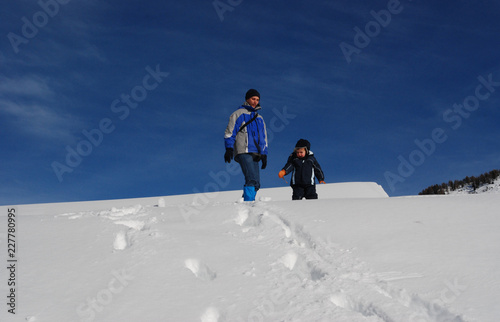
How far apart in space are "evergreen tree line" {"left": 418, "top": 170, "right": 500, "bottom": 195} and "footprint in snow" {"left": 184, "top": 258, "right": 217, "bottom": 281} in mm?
14798

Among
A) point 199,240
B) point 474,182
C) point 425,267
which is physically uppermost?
point 474,182

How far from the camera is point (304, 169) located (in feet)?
24.2

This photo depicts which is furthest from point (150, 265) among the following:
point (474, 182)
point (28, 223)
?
point (474, 182)

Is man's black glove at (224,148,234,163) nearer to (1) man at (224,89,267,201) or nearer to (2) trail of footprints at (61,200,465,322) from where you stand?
(1) man at (224,89,267,201)

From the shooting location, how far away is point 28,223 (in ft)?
14.6

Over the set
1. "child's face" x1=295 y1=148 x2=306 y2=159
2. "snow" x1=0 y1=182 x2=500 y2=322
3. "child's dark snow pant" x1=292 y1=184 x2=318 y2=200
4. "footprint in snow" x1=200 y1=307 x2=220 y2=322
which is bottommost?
"footprint in snow" x1=200 y1=307 x2=220 y2=322

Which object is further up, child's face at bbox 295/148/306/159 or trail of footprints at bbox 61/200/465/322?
child's face at bbox 295/148/306/159

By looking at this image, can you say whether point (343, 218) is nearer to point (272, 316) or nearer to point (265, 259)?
point (265, 259)

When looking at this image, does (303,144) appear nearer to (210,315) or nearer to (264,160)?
(264,160)

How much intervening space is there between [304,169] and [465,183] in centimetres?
1336

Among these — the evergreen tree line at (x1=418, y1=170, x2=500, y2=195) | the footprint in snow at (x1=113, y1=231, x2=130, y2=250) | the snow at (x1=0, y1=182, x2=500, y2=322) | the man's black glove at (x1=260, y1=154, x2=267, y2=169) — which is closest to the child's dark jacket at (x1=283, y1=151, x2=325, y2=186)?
the man's black glove at (x1=260, y1=154, x2=267, y2=169)

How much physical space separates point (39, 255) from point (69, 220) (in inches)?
39.0

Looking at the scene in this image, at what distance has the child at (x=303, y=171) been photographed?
737 centimetres

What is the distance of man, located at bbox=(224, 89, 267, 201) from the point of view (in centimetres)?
629
